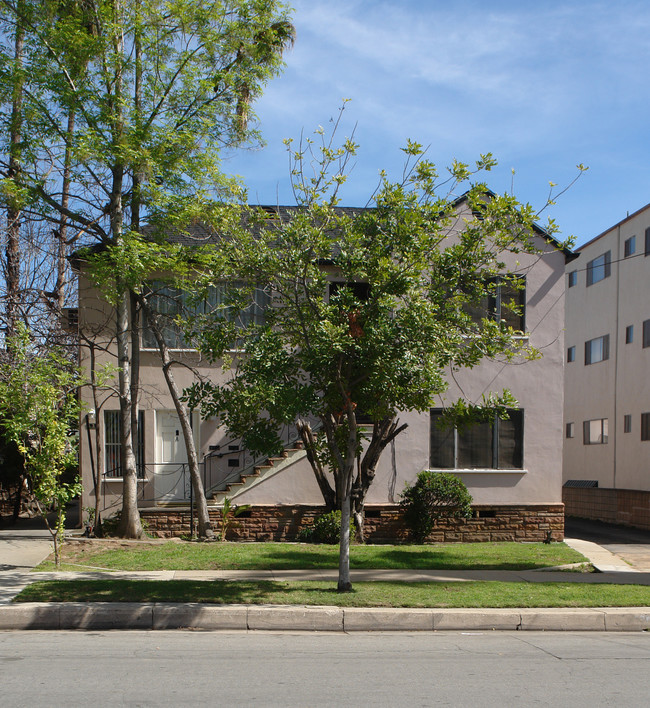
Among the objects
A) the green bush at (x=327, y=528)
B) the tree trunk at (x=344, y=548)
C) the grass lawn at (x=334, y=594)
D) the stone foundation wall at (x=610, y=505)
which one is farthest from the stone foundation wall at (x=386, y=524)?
the stone foundation wall at (x=610, y=505)

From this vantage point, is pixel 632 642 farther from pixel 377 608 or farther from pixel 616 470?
pixel 616 470

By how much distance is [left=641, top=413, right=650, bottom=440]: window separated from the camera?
83.8ft

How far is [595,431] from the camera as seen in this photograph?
96.6ft

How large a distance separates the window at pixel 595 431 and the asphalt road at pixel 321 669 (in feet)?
67.9

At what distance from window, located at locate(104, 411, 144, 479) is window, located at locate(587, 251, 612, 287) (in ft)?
61.0

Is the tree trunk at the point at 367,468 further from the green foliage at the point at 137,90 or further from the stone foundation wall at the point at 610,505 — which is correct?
the stone foundation wall at the point at 610,505

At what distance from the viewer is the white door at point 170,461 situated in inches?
→ 706

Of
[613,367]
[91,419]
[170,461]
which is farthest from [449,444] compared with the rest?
[613,367]

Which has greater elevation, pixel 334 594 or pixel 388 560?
pixel 334 594

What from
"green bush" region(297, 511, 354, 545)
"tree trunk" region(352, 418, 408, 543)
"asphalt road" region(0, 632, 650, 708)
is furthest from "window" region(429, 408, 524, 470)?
"asphalt road" region(0, 632, 650, 708)

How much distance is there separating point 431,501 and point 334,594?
23.0 feet

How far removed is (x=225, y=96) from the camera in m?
14.9

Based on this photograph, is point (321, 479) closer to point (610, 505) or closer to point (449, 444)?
point (449, 444)

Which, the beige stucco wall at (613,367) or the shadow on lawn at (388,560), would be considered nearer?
the shadow on lawn at (388,560)
